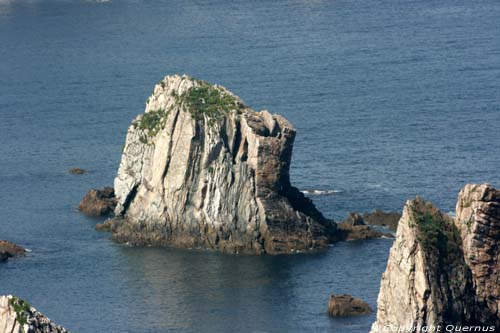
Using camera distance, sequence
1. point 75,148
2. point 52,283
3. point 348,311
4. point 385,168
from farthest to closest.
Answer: point 75,148
point 385,168
point 52,283
point 348,311

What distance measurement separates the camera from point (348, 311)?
136000 mm

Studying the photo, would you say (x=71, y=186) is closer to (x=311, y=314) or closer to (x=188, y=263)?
(x=188, y=263)

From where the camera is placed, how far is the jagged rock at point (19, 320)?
100 m

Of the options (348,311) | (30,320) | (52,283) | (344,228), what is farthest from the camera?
(344,228)

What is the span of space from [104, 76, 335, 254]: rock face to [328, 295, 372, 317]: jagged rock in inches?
719

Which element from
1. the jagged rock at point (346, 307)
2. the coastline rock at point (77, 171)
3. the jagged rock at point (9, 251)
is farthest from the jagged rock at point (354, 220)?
the coastline rock at point (77, 171)

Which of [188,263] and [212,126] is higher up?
[212,126]

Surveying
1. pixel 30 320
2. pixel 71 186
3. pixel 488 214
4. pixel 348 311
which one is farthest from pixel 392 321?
pixel 71 186

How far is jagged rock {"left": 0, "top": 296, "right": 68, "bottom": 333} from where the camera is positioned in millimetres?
100500

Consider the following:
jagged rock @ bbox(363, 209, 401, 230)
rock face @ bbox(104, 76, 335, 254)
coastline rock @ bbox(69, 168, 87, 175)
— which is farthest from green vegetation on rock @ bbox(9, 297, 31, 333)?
coastline rock @ bbox(69, 168, 87, 175)

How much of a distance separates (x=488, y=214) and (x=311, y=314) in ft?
103

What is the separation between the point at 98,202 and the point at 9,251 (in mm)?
14140

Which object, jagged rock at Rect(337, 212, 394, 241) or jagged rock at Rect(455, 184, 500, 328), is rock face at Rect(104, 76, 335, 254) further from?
jagged rock at Rect(455, 184, 500, 328)

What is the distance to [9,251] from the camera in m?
158
